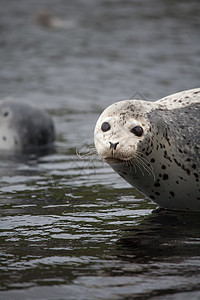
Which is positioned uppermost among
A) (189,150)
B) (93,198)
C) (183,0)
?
(183,0)

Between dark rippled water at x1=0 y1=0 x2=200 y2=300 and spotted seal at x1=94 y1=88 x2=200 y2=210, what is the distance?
228 mm

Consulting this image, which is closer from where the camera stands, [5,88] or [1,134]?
[1,134]

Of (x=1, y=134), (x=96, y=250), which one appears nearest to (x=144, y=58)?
(x=1, y=134)

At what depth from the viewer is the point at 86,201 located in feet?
21.4

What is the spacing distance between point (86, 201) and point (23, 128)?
4.36 meters

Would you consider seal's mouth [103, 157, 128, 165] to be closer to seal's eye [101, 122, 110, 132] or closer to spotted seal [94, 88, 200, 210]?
spotted seal [94, 88, 200, 210]

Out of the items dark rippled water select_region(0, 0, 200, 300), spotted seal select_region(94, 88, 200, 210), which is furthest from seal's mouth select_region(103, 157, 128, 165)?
dark rippled water select_region(0, 0, 200, 300)

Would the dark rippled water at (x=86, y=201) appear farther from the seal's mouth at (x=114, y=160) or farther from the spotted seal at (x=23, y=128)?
the seal's mouth at (x=114, y=160)

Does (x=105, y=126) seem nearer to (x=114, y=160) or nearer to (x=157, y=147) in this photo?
(x=114, y=160)

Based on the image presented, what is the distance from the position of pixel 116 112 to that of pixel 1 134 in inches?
202

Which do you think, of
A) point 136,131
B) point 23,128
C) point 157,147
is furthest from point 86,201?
point 23,128

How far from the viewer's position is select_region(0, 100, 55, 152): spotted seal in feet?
34.3

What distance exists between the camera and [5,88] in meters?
15.8

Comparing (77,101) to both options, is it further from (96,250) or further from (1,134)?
(96,250)
